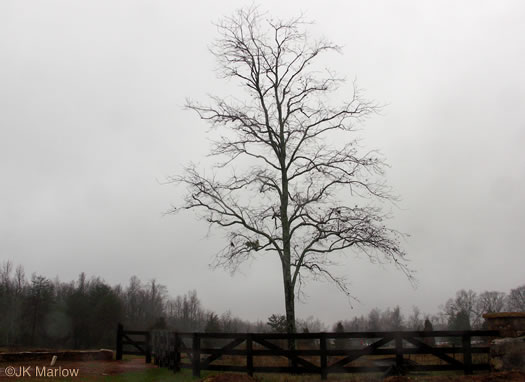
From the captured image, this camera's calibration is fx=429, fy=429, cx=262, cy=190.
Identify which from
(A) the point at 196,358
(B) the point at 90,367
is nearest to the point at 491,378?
(A) the point at 196,358

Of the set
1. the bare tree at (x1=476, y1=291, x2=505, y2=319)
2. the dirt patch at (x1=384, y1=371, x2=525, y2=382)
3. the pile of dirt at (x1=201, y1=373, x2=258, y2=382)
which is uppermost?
the dirt patch at (x1=384, y1=371, x2=525, y2=382)

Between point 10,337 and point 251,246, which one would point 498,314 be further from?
point 10,337

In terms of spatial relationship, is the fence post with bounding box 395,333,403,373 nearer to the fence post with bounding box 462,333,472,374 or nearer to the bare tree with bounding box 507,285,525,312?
the fence post with bounding box 462,333,472,374

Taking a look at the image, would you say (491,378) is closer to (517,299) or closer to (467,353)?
(467,353)

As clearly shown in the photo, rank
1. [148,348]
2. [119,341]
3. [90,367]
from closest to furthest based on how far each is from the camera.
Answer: [90,367], [148,348], [119,341]

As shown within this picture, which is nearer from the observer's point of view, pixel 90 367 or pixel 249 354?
pixel 249 354

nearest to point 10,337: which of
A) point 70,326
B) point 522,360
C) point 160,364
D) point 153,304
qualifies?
point 70,326

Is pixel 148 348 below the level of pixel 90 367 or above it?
above

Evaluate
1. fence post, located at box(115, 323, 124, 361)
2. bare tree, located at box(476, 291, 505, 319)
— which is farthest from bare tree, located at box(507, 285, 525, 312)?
fence post, located at box(115, 323, 124, 361)

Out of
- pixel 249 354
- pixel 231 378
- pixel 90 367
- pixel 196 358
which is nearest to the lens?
pixel 231 378

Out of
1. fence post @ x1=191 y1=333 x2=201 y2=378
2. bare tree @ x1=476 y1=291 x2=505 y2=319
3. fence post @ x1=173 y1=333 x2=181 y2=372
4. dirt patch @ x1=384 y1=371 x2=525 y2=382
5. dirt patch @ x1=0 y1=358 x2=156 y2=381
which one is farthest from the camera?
bare tree @ x1=476 y1=291 x2=505 y2=319

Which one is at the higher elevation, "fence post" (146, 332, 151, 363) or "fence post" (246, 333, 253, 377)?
"fence post" (246, 333, 253, 377)

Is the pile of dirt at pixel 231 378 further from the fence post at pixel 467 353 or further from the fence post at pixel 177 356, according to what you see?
the fence post at pixel 467 353

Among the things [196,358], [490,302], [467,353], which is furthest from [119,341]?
[490,302]
